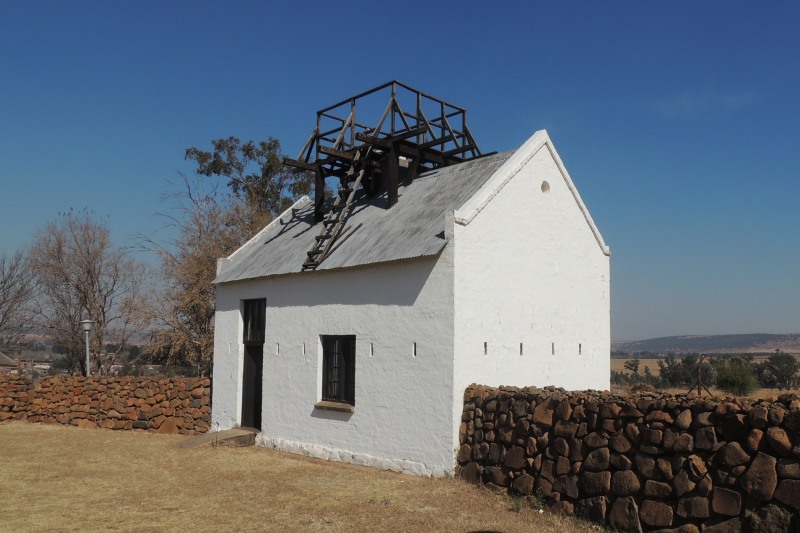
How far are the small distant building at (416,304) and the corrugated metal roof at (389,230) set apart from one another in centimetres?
5

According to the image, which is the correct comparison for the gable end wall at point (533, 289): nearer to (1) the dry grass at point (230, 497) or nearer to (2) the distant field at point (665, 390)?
(1) the dry grass at point (230, 497)

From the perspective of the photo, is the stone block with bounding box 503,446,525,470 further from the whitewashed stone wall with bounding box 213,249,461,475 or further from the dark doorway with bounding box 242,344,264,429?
the dark doorway with bounding box 242,344,264,429

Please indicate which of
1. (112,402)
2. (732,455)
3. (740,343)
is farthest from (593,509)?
(740,343)

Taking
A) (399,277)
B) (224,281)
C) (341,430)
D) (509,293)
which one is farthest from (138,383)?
(509,293)

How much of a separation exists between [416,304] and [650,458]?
5.40 meters

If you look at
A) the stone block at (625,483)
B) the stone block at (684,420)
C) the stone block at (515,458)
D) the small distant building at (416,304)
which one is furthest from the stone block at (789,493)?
the small distant building at (416,304)

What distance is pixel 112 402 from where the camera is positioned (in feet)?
66.1

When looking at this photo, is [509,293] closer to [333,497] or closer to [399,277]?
[399,277]

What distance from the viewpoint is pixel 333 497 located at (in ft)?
34.4

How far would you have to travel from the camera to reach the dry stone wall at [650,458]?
701 cm

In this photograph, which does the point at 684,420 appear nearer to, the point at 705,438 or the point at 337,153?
the point at 705,438

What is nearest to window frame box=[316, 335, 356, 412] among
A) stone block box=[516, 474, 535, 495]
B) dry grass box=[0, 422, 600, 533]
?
dry grass box=[0, 422, 600, 533]

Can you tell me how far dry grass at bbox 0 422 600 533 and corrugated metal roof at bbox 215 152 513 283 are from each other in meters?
4.19

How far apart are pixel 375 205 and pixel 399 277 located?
4.20m
